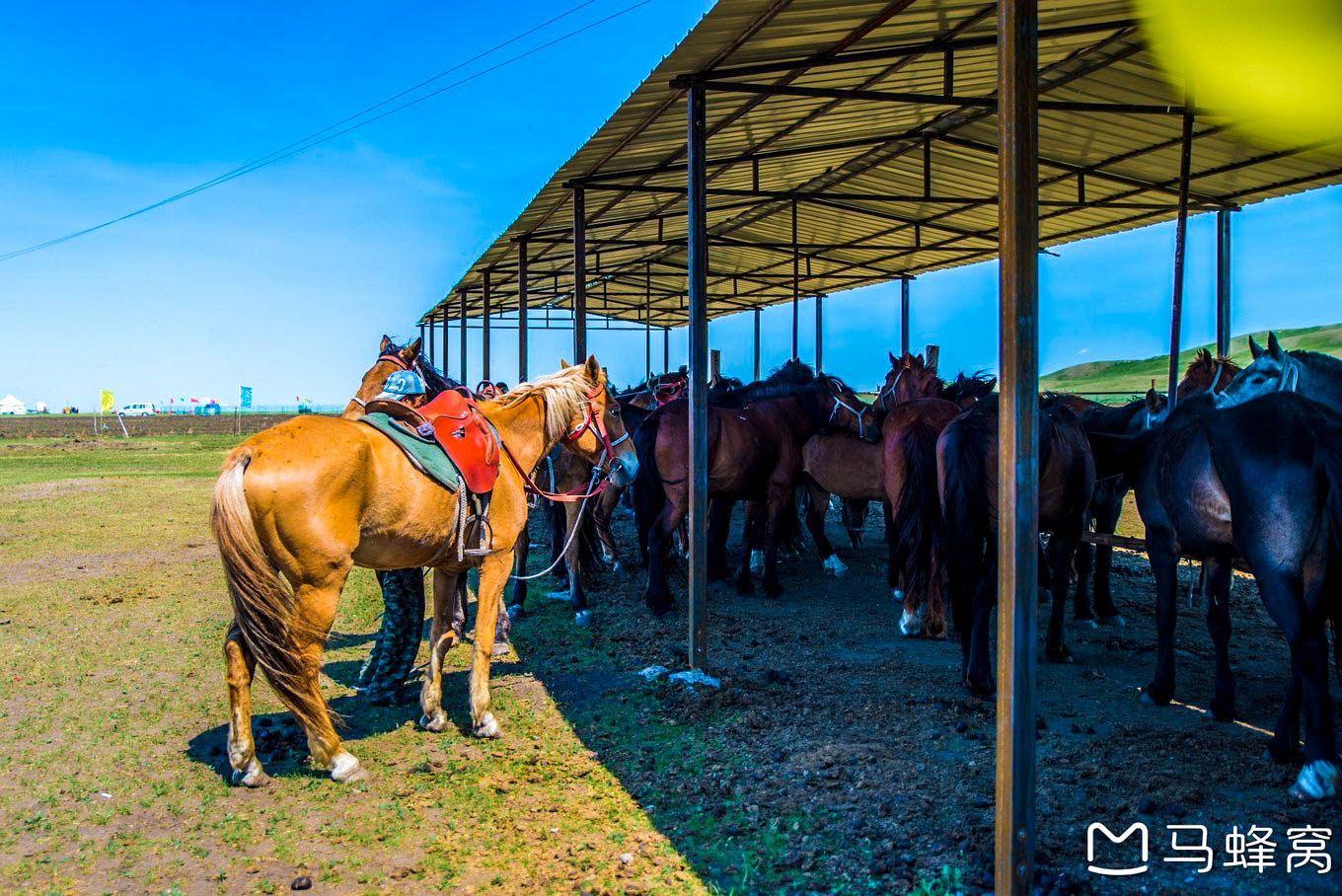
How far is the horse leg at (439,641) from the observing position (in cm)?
515

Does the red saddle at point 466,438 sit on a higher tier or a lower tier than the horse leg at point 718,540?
higher

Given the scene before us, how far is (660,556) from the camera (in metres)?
8.56

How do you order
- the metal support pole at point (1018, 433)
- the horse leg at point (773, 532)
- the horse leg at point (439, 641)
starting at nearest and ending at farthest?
1. the metal support pole at point (1018, 433)
2. the horse leg at point (439, 641)
3. the horse leg at point (773, 532)

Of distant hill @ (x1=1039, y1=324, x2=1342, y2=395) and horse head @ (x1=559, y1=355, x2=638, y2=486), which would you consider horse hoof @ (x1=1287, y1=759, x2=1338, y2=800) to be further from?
distant hill @ (x1=1039, y1=324, x2=1342, y2=395)

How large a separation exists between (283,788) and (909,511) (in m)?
4.99

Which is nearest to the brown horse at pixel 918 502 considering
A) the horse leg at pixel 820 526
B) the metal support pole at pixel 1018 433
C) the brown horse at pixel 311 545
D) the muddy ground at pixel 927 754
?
the muddy ground at pixel 927 754

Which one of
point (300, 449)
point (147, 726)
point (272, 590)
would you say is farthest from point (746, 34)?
point (147, 726)

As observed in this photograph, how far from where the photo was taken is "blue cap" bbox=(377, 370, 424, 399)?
5.49 m

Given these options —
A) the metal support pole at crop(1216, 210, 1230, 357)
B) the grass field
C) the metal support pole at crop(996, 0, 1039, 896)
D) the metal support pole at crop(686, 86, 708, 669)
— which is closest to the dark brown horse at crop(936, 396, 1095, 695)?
the metal support pole at crop(686, 86, 708, 669)

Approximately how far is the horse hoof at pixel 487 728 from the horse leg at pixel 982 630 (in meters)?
3.13

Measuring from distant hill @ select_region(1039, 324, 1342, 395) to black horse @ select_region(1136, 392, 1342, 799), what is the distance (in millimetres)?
49243

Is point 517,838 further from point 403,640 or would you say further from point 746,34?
point 746,34

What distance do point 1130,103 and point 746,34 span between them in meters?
4.86

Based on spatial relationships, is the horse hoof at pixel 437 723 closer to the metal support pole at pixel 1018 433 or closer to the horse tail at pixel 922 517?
the metal support pole at pixel 1018 433
